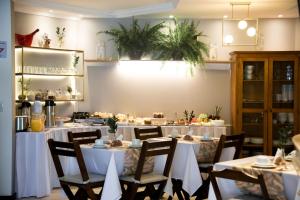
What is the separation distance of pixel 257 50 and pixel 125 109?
8.06 feet

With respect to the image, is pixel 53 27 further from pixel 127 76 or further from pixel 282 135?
pixel 282 135

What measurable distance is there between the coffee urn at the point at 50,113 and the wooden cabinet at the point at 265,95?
285 cm

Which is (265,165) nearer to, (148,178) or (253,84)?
(148,178)

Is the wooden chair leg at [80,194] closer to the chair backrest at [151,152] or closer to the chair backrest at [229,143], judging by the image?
the chair backrest at [151,152]

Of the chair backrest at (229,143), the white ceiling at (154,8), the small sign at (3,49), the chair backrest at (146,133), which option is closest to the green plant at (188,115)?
the chair backrest at (146,133)

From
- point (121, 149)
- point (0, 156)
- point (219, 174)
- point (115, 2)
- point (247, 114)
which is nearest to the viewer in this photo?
point (219, 174)

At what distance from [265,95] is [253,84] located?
0.26 metres

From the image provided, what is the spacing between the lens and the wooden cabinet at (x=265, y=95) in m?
7.39

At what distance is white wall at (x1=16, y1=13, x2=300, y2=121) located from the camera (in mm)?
7859

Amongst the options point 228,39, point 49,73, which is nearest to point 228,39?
point 228,39

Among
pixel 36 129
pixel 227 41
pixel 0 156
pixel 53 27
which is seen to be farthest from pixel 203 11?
pixel 0 156

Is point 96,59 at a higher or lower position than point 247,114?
higher

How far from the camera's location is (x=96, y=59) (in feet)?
25.5

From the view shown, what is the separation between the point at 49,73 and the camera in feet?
23.6
